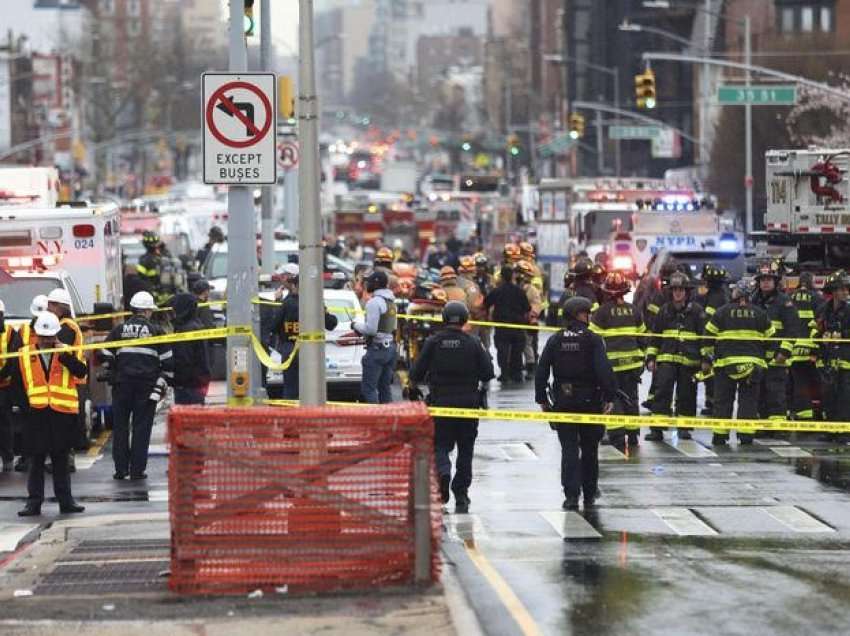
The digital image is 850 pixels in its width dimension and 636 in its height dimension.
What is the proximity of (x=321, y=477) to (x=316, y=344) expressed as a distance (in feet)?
5.94

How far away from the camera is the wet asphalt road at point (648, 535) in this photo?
1132cm

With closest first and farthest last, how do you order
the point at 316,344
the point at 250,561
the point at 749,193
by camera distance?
the point at 250,561 < the point at 316,344 < the point at 749,193

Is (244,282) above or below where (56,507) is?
above

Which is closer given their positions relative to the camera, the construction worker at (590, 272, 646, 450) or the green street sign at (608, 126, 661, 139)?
the construction worker at (590, 272, 646, 450)

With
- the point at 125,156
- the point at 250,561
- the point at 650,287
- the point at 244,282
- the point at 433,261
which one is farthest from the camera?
the point at 125,156

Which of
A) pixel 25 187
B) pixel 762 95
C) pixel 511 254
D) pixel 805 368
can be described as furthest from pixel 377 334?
pixel 762 95

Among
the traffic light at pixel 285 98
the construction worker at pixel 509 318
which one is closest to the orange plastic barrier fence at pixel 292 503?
Answer: the construction worker at pixel 509 318

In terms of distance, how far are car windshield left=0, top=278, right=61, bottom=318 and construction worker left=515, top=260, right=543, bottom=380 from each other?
8.82 m

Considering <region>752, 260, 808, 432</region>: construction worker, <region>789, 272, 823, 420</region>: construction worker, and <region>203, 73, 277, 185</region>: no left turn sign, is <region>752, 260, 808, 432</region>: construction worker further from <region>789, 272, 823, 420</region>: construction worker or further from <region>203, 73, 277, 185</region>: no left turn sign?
<region>203, 73, 277, 185</region>: no left turn sign

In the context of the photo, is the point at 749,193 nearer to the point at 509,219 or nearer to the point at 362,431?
the point at 509,219

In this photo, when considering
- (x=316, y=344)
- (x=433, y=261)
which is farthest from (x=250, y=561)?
(x=433, y=261)

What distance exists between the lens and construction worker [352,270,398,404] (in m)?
21.5

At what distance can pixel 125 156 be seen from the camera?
153m

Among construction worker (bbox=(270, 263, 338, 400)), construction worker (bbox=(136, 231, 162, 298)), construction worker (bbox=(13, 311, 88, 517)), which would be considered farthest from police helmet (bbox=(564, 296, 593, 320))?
construction worker (bbox=(136, 231, 162, 298))
